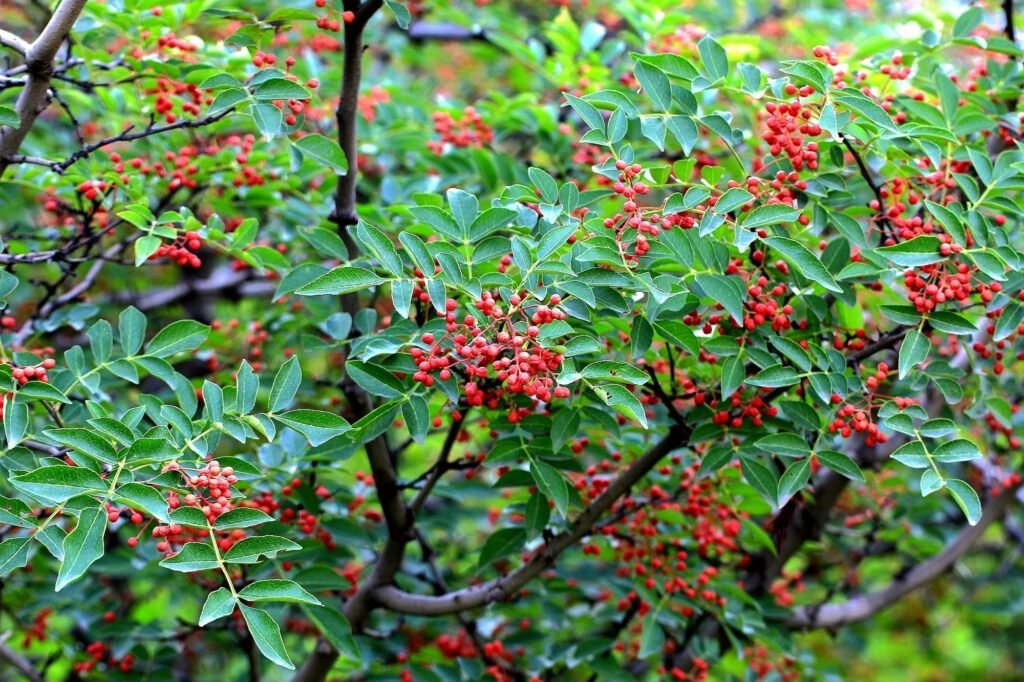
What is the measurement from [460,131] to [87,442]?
6.66ft

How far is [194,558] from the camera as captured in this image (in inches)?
77.9

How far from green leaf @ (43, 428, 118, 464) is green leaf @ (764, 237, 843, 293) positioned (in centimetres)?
137

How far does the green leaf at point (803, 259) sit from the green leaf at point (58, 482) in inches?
55.4

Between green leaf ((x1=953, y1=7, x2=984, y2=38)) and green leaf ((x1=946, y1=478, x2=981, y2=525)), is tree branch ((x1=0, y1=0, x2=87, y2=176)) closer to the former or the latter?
green leaf ((x1=946, y1=478, x2=981, y2=525))


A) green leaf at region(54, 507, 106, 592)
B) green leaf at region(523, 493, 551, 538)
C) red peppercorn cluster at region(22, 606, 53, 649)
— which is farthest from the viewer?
red peppercorn cluster at region(22, 606, 53, 649)

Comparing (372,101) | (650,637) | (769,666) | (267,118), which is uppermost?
(267,118)

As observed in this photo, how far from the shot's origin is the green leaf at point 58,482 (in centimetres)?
187

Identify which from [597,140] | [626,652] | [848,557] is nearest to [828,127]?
[597,140]

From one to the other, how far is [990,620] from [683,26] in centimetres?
379

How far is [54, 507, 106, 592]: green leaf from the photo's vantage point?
185 centimetres

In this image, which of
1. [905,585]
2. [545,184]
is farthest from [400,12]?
[905,585]

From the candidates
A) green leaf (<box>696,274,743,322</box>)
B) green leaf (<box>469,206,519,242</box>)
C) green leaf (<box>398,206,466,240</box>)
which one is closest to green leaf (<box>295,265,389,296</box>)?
green leaf (<box>398,206,466,240</box>)

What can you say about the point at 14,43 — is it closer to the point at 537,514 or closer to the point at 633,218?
the point at 633,218

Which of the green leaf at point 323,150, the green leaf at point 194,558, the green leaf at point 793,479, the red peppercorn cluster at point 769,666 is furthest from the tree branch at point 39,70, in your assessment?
the red peppercorn cluster at point 769,666
